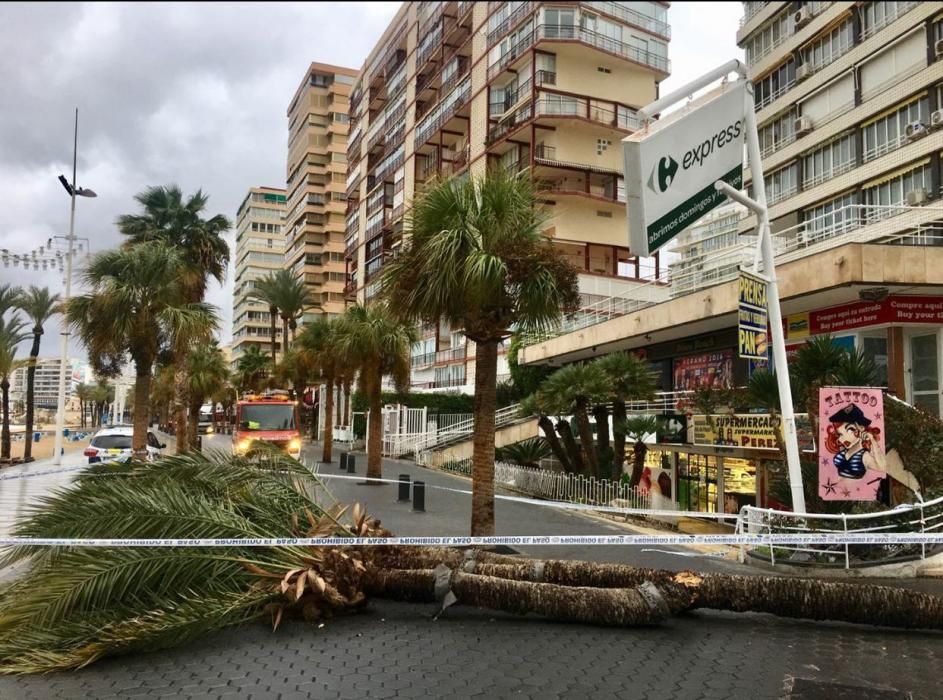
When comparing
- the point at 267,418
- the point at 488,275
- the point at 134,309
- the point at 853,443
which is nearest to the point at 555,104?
the point at 267,418

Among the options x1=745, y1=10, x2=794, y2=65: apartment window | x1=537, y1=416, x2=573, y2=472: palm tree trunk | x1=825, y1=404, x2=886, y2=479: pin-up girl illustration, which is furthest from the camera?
x1=745, y1=10, x2=794, y2=65: apartment window

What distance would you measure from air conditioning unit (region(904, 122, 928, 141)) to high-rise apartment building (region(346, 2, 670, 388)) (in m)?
14.6

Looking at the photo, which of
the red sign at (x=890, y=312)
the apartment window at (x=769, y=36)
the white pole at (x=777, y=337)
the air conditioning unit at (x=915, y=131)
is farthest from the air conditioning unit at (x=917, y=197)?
the white pole at (x=777, y=337)

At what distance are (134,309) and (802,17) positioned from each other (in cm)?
3292

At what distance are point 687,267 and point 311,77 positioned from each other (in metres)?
80.3

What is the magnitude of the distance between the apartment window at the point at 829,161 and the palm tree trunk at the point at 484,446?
87.1 feet

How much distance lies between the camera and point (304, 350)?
29.5 m

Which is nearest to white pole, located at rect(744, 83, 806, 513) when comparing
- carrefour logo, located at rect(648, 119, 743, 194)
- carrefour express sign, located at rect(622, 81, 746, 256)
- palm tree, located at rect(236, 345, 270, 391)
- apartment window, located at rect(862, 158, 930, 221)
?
carrefour express sign, located at rect(622, 81, 746, 256)

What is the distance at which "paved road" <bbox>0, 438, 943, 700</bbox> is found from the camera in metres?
4.51

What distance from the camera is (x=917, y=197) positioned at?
2439 centimetres

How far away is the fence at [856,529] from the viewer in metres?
7.96

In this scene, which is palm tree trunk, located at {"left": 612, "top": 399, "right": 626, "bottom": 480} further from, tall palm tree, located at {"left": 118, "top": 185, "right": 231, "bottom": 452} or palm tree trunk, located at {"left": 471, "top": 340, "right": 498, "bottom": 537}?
tall palm tree, located at {"left": 118, "top": 185, "right": 231, "bottom": 452}

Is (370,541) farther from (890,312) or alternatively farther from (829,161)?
(829,161)

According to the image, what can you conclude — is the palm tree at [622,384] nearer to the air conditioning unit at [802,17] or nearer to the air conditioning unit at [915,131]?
the air conditioning unit at [915,131]
